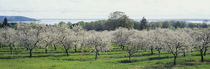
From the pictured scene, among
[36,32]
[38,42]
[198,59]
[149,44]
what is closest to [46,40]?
[38,42]

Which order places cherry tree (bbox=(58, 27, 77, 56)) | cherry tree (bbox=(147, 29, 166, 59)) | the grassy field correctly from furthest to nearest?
cherry tree (bbox=(58, 27, 77, 56)) → cherry tree (bbox=(147, 29, 166, 59)) → the grassy field

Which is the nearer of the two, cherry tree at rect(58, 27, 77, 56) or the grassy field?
the grassy field

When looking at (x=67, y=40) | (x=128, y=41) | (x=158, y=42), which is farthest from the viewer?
(x=67, y=40)

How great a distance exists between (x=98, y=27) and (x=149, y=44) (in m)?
109

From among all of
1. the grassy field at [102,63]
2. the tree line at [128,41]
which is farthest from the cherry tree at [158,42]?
the grassy field at [102,63]

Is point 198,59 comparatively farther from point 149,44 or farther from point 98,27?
point 98,27

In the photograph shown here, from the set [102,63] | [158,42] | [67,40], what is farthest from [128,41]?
[67,40]

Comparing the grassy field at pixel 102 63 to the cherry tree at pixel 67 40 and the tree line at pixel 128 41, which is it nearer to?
the tree line at pixel 128 41

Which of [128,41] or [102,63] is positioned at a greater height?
[128,41]

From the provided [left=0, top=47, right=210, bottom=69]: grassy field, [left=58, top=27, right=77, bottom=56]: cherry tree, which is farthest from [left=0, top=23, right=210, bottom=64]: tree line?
[left=0, top=47, right=210, bottom=69]: grassy field

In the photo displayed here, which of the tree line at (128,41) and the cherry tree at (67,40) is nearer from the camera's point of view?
the tree line at (128,41)

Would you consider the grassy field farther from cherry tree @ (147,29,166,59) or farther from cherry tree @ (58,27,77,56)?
cherry tree @ (58,27,77,56)

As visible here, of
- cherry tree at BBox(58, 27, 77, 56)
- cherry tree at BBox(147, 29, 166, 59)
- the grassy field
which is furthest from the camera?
cherry tree at BBox(58, 27, 77, 56)

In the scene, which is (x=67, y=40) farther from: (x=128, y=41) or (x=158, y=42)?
(x=158, y=42)
